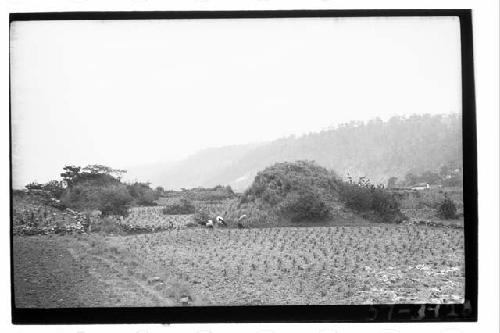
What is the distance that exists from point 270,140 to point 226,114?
1.23ft

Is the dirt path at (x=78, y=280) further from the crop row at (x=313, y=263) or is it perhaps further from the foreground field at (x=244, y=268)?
the crop row at (x=313, y=263)

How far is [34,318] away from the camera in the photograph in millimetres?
5543

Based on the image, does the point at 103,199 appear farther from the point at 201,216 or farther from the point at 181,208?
the point at 201,216

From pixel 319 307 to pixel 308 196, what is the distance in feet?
2.66

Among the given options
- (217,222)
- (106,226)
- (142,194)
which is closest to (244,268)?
(217,222)

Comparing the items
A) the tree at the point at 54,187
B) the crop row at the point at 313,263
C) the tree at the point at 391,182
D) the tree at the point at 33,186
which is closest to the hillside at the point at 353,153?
the tree at the point at 391,182

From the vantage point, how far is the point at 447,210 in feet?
18.4

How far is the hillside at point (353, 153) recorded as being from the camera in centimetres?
554

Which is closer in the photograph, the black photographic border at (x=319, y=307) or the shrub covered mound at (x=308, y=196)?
the black photographic border at (x=319, y=307)

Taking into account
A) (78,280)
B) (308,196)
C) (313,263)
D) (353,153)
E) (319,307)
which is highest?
(353,153)

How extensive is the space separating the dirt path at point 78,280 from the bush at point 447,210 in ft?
6.78

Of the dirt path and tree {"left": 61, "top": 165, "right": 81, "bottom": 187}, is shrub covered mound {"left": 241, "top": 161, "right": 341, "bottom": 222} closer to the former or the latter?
the dirt path

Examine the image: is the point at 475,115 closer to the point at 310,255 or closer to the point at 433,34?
the point at 433,34
